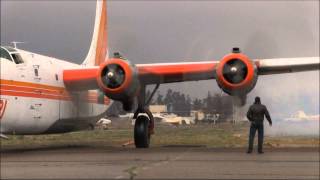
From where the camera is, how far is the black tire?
60.2 ft

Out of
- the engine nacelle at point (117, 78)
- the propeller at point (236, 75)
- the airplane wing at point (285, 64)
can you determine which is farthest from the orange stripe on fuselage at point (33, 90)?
the airplane wing at point (285, 64)

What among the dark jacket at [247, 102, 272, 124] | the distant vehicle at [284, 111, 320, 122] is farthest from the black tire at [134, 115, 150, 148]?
the distant vehicle at [284, 111, 320, 122]

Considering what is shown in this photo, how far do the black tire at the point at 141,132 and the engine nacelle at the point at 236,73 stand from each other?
146 inches

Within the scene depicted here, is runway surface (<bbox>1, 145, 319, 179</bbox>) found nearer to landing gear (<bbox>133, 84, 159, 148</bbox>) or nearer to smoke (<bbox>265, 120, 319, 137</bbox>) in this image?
landing gear (<bbox>133, 84, 159, 148</bbox>)

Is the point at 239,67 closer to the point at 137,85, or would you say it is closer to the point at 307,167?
the point at 137,85

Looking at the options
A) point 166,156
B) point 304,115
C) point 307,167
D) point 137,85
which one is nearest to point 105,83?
point 137,85

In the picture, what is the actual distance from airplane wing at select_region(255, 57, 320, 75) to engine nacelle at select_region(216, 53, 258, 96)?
1051 mm

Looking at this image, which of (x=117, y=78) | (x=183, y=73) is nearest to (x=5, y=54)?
(x=117, y=78)

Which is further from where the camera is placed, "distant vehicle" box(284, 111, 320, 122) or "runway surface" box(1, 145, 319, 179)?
"distant vehicle" box(284, 111, 320, 122)

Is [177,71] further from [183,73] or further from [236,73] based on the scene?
[236,73]

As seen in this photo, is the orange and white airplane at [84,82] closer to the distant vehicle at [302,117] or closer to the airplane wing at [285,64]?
the airplane wing at [285,64]

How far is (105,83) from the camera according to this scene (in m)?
16.7

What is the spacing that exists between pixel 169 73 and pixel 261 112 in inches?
148

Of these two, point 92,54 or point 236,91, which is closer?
point 236,91
